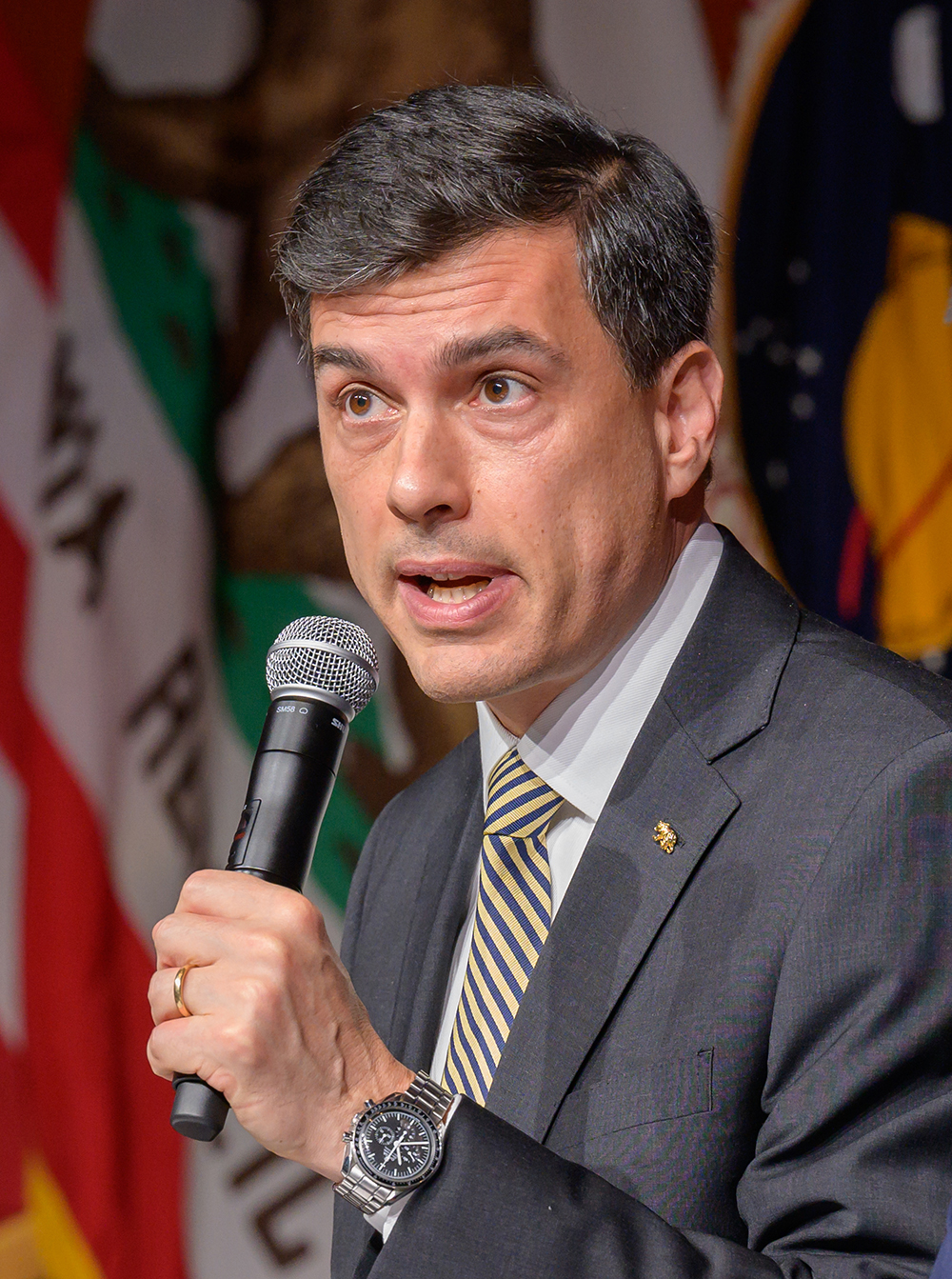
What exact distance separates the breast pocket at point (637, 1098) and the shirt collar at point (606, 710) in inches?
11.5

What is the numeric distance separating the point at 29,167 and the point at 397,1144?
275cm

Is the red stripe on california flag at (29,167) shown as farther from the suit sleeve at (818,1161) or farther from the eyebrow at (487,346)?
the suit sleeve at (818,1161)

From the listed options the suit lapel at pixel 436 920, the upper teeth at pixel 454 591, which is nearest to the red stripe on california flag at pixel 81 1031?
the suit lapel at pixel 436 920

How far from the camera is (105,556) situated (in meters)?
3.21

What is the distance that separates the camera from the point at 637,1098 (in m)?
1.25

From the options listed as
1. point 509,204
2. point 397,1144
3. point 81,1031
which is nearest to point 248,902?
point 397,1144

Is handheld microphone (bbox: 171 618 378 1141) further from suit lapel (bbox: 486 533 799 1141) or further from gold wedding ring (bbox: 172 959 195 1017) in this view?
suit lapel (bbox: 486 533 799 1141)

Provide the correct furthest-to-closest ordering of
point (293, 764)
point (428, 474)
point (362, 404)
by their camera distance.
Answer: point (362, 404) < point (428, 474) < point (293, 764)

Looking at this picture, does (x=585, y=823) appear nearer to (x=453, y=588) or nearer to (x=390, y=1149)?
(x=453, y=588)

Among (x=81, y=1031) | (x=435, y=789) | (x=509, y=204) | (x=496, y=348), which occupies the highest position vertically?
(x=509, y=204)

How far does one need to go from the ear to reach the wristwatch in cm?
72

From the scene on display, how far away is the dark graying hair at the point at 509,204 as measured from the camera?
138cm

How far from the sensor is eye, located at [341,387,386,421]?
143cm

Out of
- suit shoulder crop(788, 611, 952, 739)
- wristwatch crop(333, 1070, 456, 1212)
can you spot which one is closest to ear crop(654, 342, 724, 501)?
suit shoulder crop(788, 611, 952, 739)
